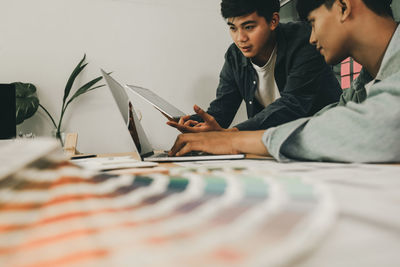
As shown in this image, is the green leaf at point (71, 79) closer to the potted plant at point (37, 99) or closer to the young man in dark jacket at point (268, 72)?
the potted plant at point (37, 99)

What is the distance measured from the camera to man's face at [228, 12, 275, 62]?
5.00 feet

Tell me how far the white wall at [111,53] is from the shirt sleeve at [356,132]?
206cm

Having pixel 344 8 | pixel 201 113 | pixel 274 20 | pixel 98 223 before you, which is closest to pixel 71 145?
pixel 201 113

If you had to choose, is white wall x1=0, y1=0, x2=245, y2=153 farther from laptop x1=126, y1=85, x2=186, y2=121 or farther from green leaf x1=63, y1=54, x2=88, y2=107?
laptop x1=126, y1=85, x2=186, y2=121

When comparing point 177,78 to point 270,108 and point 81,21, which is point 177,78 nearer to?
point 81,21

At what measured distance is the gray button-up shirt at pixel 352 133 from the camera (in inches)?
20.6

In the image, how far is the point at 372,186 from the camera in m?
0.34

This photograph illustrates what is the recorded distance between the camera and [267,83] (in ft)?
5.67

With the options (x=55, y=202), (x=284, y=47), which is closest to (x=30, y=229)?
(x=55, y=202)

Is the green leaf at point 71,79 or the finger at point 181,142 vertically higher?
the green leaf at point 71,79

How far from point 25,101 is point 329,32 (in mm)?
2142

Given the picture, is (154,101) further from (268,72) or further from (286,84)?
(268,72)

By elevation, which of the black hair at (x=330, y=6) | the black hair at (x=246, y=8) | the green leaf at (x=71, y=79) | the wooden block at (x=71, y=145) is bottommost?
the wooden block at (x=71, y=145)

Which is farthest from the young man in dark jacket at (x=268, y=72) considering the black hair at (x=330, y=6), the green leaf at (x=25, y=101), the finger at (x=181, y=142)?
the green leaf at (x=25, y=101)
